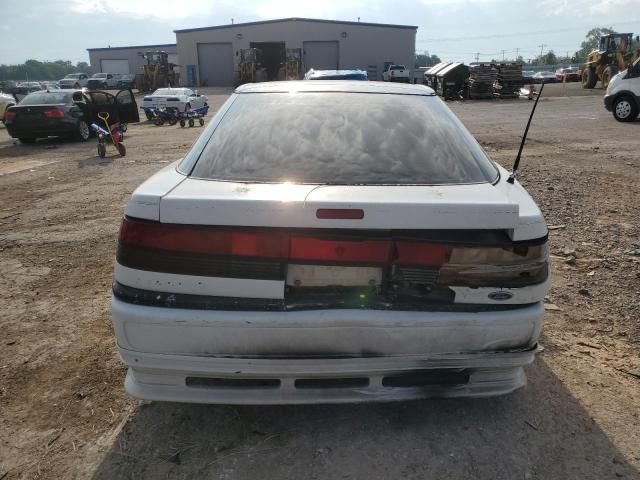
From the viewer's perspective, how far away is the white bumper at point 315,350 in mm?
2021

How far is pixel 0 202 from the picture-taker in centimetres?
752

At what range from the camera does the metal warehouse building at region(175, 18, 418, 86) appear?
178 ft

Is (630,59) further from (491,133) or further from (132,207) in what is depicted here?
(132,207)

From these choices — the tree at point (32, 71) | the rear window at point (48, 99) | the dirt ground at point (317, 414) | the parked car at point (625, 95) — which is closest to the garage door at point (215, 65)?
the rear window at point (48, 99)

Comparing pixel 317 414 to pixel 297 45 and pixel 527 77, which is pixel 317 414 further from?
pixel 297 45

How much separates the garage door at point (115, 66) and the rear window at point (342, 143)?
76566 mm

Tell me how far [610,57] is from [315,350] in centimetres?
3768

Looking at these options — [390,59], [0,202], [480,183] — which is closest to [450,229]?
[480,183]

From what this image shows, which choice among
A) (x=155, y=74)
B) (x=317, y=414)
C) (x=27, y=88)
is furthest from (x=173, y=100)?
(x=155, y=74)

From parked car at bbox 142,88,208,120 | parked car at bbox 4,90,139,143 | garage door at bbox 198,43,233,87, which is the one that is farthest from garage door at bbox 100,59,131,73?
parked car at bbox 4,90,139,143

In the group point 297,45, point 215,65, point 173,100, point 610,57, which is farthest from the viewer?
point 215,65

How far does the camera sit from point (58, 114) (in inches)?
543

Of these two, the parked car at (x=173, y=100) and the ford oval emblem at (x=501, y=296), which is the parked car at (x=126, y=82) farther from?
the ford oval emblem at (x=501, y=296)

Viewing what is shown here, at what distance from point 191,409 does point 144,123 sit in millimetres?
21343
